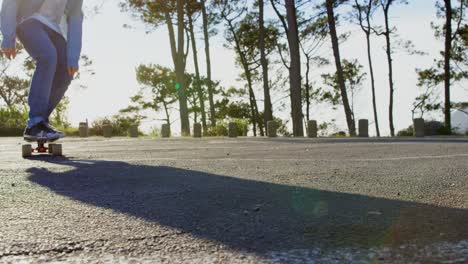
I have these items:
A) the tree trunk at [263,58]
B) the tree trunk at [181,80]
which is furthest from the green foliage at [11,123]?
the tree trunk at [263,58]

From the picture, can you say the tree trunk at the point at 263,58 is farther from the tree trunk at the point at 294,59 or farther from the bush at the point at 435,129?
the bush at the point at 435,129

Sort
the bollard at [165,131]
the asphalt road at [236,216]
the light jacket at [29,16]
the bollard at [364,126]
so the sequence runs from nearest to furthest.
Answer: the asphalt road at [236,216] < the light jacket at [29,16] < the bollard at [364,126] < the bollard at [165,131]

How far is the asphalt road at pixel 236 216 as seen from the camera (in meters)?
1.46

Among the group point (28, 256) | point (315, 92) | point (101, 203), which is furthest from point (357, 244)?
point (315, 92)

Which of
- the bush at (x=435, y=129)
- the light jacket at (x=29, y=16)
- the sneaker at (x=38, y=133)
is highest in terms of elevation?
the light jacket at (x=29, y=16)

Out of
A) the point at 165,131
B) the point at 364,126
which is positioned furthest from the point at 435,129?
the point at 165,131

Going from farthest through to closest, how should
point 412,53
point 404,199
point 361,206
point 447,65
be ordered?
point 412,53 → point 447,65 → point 404,199 → point 361,206

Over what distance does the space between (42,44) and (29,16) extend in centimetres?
32

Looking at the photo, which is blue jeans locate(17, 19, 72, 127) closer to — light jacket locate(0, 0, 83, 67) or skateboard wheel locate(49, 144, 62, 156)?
light jacket locate(0, 0, 83, 67)

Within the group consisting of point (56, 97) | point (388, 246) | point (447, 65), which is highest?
point (447, 65)

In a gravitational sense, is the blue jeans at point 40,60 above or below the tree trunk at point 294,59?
below

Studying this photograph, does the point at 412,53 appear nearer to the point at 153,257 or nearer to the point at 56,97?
the point at 56,97

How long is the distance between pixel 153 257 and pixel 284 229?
0.49 m

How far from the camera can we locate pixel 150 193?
262cm
